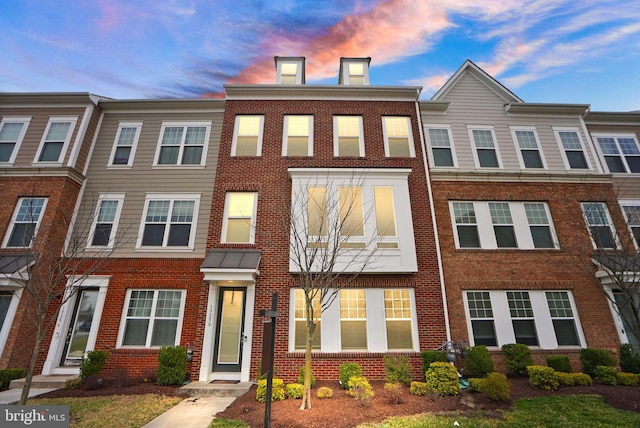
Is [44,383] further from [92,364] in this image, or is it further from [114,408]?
[114,408]

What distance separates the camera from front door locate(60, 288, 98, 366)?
10.6m

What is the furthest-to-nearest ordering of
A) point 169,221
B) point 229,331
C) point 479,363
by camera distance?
1. point 169,221
2. point 229,331
3. point 479,363

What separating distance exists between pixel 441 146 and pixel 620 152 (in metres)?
8.91

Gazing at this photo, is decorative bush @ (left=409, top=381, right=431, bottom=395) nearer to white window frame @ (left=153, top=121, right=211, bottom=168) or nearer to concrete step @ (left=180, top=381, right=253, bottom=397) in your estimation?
concrete step @ (left=180, top=381, right=253, bottom=397)

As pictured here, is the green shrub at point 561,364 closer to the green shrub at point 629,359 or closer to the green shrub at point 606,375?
the green shrub at point 606,375

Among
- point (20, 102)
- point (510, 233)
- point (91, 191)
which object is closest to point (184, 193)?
point (91, 191)

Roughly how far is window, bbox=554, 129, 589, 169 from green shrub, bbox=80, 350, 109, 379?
2002cm

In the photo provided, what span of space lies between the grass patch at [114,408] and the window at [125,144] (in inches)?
361

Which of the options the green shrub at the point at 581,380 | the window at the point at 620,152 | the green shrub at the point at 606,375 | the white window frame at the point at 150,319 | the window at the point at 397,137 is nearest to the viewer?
the green shrub at the point at 581,380

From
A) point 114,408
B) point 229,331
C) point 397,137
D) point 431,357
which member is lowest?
point 114,408

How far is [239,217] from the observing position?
38.0 ft

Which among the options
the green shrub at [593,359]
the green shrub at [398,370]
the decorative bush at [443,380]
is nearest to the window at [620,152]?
the green shrub at [593,359]

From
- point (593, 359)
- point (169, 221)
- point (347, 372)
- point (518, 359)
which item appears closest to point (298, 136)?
point (169, 221)

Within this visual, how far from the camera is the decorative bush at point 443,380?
7822 millimetres
